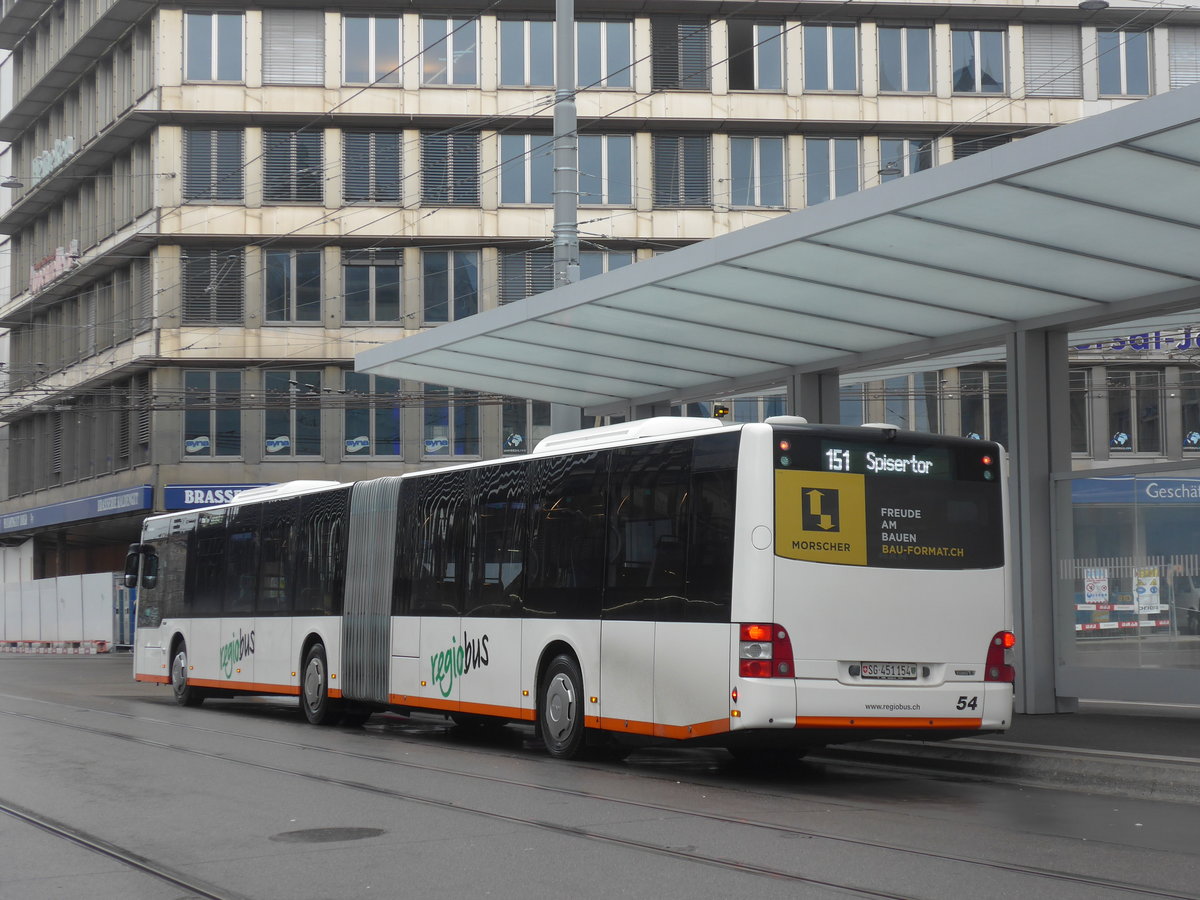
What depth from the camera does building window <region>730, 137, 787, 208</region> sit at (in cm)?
4462

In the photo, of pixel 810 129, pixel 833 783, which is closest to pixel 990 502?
pixel 833 783

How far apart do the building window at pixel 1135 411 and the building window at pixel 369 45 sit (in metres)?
30.1

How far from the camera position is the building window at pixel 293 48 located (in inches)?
1753

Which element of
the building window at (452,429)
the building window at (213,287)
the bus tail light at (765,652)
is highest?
the building window at (213,287)

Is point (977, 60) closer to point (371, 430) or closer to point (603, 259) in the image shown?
point (603, 259)

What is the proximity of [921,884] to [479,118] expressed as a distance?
38.7 m

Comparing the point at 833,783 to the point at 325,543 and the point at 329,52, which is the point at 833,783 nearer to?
the point at 325,543

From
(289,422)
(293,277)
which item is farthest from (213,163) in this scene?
(289,422)

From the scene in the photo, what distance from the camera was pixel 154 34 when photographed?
1778 inches

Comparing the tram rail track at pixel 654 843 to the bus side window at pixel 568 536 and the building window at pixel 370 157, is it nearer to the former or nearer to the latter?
the bus side window at pixel 568 536

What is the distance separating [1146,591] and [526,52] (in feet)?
107

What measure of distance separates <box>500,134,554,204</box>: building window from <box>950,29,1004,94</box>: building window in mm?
11849

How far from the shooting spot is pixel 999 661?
41.1 ft

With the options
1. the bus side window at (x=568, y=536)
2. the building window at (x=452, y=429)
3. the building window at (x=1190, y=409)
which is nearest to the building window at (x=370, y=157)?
the building window at (x=452, y=429)
